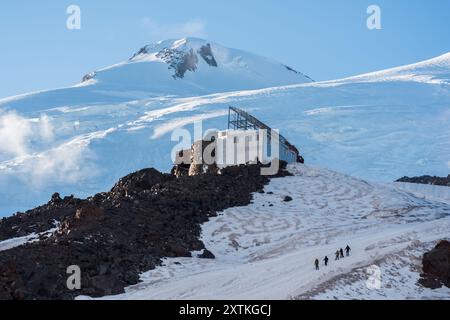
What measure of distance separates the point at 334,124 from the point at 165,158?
31651 millimetres

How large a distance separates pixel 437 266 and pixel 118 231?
50.4 ft

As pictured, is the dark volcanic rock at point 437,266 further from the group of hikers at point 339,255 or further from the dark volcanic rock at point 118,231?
the dark volcanic rock at point 118,231

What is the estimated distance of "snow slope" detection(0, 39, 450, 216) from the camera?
128m

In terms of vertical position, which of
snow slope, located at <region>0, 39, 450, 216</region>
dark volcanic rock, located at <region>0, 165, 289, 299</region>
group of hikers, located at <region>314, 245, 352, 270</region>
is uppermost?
dark volcanic rock, located at <region>0, 165, 289, 299</region>

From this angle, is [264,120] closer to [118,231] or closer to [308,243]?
[308,243]

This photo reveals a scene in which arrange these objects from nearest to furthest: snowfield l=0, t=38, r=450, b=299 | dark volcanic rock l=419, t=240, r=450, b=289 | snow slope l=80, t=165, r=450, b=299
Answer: snow slope l=80, t=165, r=450, b=299 < snowfield l=0, t=38, r=450, b=299 < dark volcanic rock l=419, t=240, r=450, b=289

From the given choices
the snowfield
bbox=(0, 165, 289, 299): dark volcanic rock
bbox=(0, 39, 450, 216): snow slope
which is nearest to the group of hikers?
the snowfield

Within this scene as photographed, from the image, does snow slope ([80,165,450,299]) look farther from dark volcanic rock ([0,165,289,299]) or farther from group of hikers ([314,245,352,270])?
dark volcanic rock ([0,165,289,299])

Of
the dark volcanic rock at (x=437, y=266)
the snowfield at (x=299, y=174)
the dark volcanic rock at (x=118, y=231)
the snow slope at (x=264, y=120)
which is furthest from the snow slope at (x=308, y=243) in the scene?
the snow slope at (x=264, y=120)

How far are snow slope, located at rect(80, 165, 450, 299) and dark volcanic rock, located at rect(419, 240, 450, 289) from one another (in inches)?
23.3

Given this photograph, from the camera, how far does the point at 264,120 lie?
152125 mm

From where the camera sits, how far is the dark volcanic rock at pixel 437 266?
118ft

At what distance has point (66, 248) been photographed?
3491 centimetres

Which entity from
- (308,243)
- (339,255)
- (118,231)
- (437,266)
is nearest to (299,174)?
(308,243)
